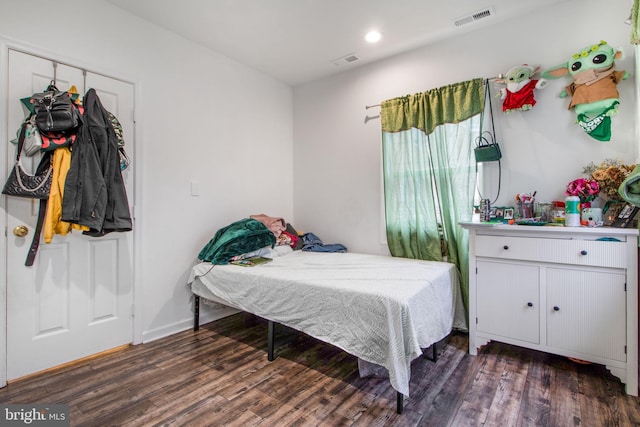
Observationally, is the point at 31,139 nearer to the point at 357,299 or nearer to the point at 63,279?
the point at 63,279

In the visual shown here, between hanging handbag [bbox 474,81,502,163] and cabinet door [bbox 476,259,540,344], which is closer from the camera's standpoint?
cabinet door [bbox 476,259,540,344]

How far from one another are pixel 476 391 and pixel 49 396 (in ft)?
8.25

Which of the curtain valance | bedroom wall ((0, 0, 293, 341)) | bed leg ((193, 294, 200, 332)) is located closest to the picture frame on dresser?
the curtain valance

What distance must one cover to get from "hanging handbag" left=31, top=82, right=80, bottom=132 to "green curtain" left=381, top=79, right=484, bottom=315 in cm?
250

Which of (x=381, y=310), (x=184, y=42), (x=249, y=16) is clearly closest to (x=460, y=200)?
(x=381, y=310)

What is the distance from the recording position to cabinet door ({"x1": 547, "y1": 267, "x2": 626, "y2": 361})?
1.83 meters

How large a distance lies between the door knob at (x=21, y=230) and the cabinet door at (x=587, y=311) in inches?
134

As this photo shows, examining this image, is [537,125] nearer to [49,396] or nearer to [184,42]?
[184,42]

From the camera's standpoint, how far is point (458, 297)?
2.57 metres

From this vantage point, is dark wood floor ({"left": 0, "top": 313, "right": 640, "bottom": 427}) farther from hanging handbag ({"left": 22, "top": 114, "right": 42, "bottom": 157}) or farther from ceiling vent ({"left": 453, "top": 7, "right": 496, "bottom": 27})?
ceiling vent ({"left": 453, "top": 7, "right": 496, "bottom": 27})

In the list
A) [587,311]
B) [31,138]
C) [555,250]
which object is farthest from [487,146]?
[31,138]

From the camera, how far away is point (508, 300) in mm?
2174

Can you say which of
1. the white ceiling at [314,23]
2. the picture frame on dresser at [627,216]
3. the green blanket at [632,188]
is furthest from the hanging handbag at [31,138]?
the picture frame on dresser at [627,216]

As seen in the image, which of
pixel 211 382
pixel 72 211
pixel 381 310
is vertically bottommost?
pixel 211 382
